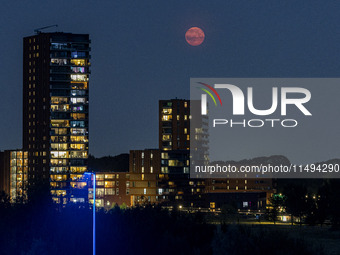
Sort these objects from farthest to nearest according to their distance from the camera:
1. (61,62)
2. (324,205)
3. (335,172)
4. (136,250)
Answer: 1. (335,172)
2. (61,62)
3. (324,205)
4. (136,250)

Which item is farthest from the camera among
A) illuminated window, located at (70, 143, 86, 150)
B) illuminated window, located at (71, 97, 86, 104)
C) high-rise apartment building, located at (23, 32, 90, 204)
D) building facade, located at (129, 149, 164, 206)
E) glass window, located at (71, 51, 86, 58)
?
glass window, located at (71, 51, 86, 58)

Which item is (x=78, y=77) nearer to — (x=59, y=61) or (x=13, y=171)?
(x=59, y=61)

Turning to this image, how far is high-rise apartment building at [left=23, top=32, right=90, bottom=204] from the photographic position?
15100cm

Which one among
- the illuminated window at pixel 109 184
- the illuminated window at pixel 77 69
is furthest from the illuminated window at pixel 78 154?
the illuminated window at pixel 77 69

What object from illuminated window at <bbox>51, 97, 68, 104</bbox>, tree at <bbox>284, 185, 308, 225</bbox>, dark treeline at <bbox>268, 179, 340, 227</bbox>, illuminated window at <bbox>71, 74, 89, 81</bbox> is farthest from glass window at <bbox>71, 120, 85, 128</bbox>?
tree at <bbox>284, 185, 308, 225</bbox>

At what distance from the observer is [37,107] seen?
15512cm

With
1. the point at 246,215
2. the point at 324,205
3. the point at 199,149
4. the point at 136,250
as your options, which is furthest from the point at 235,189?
the point at 136,250

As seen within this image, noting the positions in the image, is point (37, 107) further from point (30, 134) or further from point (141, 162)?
point (141, 162)

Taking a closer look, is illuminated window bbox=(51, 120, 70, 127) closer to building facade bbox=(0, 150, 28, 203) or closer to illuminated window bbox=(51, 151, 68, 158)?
illuminated window bbox=(51, 151, 68, 158)

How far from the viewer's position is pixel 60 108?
6004 inches

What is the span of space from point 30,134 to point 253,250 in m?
124

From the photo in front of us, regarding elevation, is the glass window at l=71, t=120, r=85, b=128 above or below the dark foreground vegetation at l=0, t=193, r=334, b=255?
above

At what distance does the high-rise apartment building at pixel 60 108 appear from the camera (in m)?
151

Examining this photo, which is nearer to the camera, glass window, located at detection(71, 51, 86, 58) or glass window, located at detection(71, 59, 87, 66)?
glass window, located at detection(71, 51, 86, 58)
